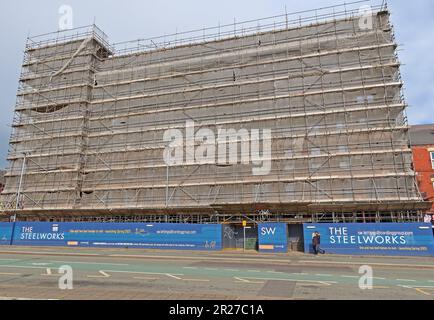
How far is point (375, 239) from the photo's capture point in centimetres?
2183

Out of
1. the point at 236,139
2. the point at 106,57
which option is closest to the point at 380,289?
the point at 236,139

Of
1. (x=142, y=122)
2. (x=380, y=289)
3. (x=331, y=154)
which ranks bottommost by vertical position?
(x=380, y=289)

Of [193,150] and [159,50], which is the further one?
[159,50]

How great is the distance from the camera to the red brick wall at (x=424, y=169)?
3488 centimetres

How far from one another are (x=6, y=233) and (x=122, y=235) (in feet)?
40.1

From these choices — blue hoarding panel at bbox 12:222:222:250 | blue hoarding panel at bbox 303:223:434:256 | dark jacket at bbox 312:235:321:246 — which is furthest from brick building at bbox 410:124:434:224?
blue hoarding panel at bbox 12:222:222:250

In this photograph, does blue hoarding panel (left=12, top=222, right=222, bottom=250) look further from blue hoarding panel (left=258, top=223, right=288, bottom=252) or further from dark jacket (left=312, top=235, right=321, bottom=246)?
dark jacket (left=312, top=235, right=321, bottom=246)

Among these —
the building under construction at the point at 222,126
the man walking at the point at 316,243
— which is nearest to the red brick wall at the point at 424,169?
the building under construction at the point at 222,126

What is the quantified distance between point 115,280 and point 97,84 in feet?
100

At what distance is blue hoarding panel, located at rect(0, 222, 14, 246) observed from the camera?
30092 mm

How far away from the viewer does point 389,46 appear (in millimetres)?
28281

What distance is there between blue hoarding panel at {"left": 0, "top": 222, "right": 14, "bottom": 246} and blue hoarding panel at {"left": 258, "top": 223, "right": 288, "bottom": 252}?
22.9m
